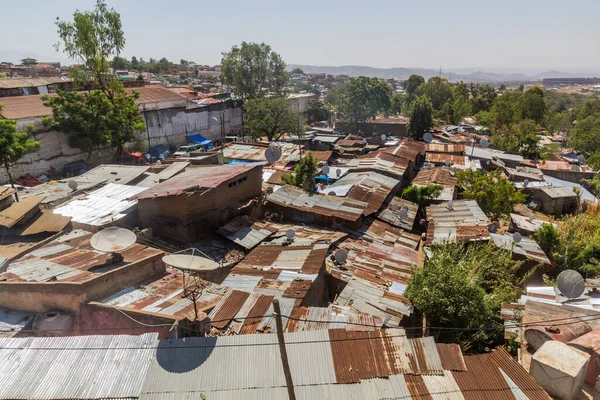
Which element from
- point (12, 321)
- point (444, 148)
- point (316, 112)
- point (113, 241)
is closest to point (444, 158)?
point (444, 148)

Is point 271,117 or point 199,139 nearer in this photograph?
point 271,117

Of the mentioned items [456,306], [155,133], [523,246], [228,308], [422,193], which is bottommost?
[523,246]

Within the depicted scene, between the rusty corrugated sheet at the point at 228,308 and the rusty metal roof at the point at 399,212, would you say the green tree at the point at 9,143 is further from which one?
the rusty metal roof at the point at 399,212

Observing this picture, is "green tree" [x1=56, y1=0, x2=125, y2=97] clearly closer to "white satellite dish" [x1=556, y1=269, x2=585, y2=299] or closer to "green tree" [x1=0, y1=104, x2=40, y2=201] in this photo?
"green tree" [x1=0, y1=104, x2=40, y2=201]

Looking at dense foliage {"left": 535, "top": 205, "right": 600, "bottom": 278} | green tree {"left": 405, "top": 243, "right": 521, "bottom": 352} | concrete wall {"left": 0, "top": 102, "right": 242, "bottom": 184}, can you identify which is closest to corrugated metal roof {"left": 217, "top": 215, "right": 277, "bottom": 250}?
green tree {"left": 405, "top": 243, "right": 521, "bottom": 352}

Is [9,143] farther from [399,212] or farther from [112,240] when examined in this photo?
[399,212]
